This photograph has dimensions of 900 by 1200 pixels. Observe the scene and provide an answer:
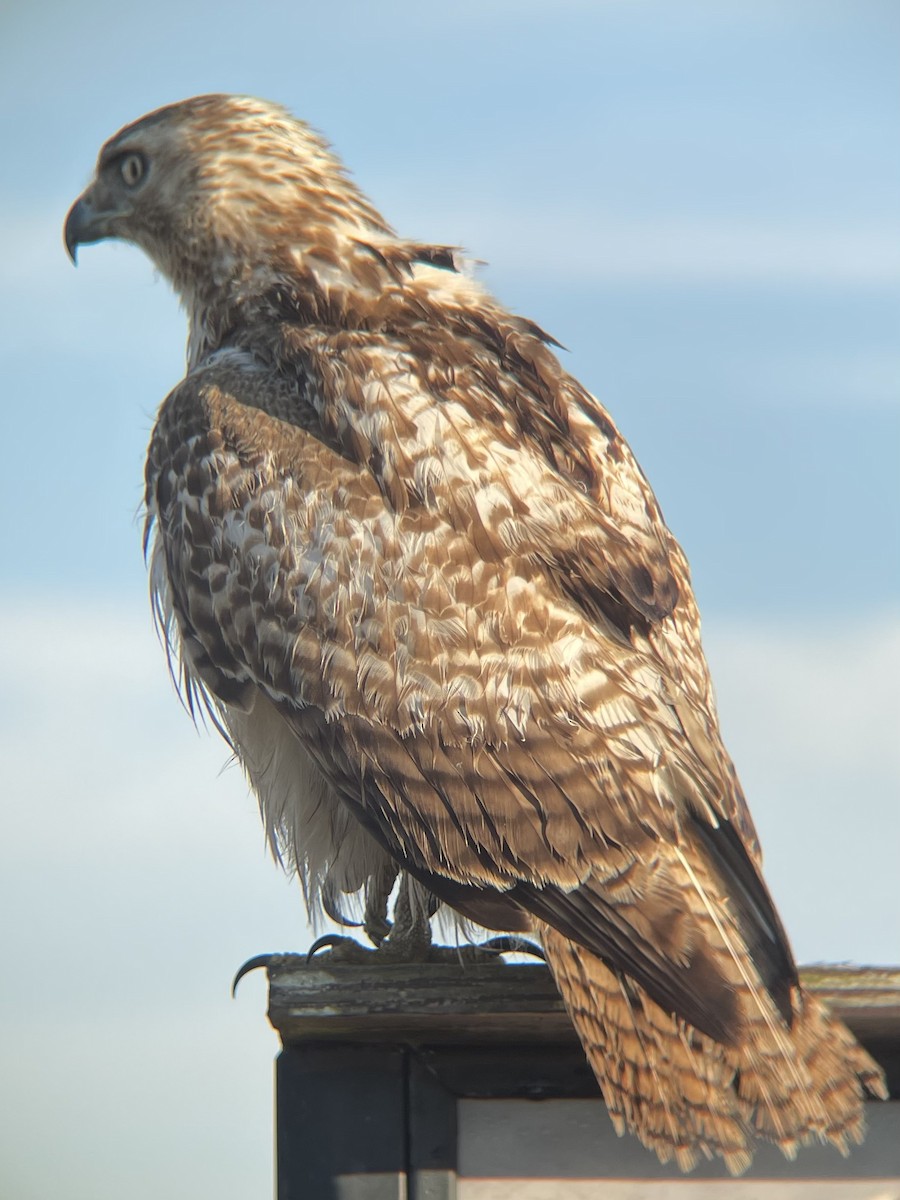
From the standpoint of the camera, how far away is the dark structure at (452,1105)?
3.21 m

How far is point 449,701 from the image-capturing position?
378 centimetres

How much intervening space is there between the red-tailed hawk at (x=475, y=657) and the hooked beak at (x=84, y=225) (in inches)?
33.3

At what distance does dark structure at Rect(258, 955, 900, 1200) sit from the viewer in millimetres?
3213

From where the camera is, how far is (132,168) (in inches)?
218

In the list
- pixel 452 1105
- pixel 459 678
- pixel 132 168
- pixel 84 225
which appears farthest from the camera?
pixel 84 225

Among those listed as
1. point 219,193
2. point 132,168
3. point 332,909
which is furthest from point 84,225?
point 332,909

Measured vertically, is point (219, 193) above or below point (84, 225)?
below

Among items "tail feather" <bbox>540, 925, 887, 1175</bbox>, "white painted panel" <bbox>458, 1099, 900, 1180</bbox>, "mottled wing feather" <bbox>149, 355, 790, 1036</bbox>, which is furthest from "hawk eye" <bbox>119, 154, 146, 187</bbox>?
"white painted panel" <bbox>458, 1099, 900, 1180</bbox>

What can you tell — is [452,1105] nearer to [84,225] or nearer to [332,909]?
[332,909]

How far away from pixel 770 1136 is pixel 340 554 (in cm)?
170

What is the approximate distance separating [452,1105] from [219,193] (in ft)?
10.0

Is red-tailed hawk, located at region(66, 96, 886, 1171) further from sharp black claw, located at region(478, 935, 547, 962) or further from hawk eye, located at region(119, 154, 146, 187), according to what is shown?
hawk eye, located at region(119, 154, 146, 187)

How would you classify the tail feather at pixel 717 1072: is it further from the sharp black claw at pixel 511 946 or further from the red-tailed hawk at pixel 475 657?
the sharp black claw at pixel 511 946

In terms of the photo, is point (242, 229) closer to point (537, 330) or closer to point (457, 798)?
point (537, 330)
